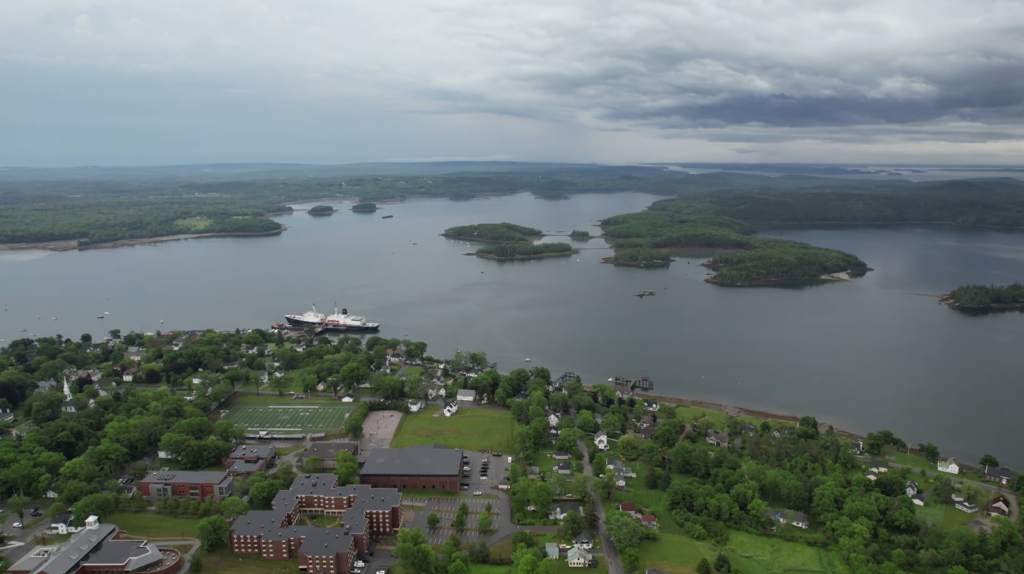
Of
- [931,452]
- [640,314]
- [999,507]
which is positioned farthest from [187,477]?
[640,314]

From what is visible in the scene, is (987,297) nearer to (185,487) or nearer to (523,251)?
(523,251)

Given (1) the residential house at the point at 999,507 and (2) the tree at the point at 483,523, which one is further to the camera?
(1) the residential house at the point at 999,507

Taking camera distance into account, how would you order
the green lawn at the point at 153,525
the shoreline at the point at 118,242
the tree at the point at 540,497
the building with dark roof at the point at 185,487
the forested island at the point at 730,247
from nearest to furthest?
the green lawn at the point at 153,525 < the tree at the point at 540,497 < the building with dark roof at the point at 185,487 < the forested island at the point at 730,247 < the shoreline at the point at 118,242

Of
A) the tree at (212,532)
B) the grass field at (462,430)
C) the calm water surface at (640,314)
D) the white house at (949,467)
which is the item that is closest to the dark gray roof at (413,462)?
the grass field at (462,430)

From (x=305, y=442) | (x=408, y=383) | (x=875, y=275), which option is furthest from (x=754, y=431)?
(x=875, y=275)

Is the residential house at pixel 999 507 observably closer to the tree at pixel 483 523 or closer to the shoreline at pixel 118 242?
the tree at pixel 483 523

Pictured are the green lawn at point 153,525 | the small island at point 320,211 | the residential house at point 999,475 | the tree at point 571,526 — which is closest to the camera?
the tree at point 571,526

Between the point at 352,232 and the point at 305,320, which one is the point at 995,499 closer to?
the point at 305,320
